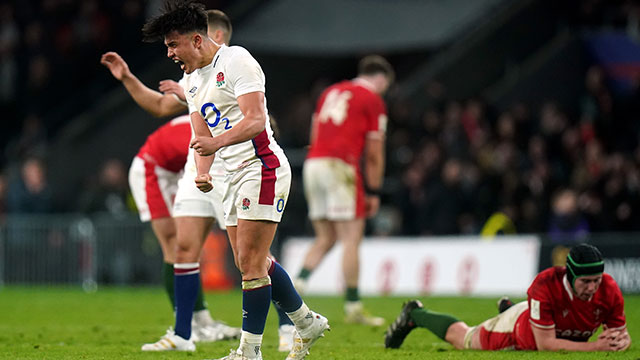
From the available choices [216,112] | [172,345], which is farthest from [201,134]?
[172,345]

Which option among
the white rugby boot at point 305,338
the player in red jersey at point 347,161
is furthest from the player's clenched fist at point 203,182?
the player in red jersey at point 347,161

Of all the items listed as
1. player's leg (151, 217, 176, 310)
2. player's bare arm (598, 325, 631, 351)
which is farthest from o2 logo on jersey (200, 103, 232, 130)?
player's bare arm (598, 325, 631, 351)

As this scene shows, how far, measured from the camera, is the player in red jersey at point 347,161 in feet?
40.7

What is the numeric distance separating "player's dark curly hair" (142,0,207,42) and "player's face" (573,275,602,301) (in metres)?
3.11

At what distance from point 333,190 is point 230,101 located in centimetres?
504

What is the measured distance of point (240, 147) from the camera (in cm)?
750

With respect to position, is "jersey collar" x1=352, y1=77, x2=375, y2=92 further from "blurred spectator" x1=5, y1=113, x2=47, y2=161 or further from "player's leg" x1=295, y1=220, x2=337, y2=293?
"blurred spectator" x1=5, y1=113, x2=47, y2=161

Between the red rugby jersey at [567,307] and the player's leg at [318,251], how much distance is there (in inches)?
162

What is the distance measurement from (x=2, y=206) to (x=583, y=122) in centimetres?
1077

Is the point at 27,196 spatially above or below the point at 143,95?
below

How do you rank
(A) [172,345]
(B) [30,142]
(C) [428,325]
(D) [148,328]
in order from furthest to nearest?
(B) [30,142]
(D) [148,328]
(C) [428,325]
(A) [172,345]

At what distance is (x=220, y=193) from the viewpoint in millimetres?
9000

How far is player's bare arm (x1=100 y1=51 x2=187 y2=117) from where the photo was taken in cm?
922

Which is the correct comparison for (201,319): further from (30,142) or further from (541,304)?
(30,142)
